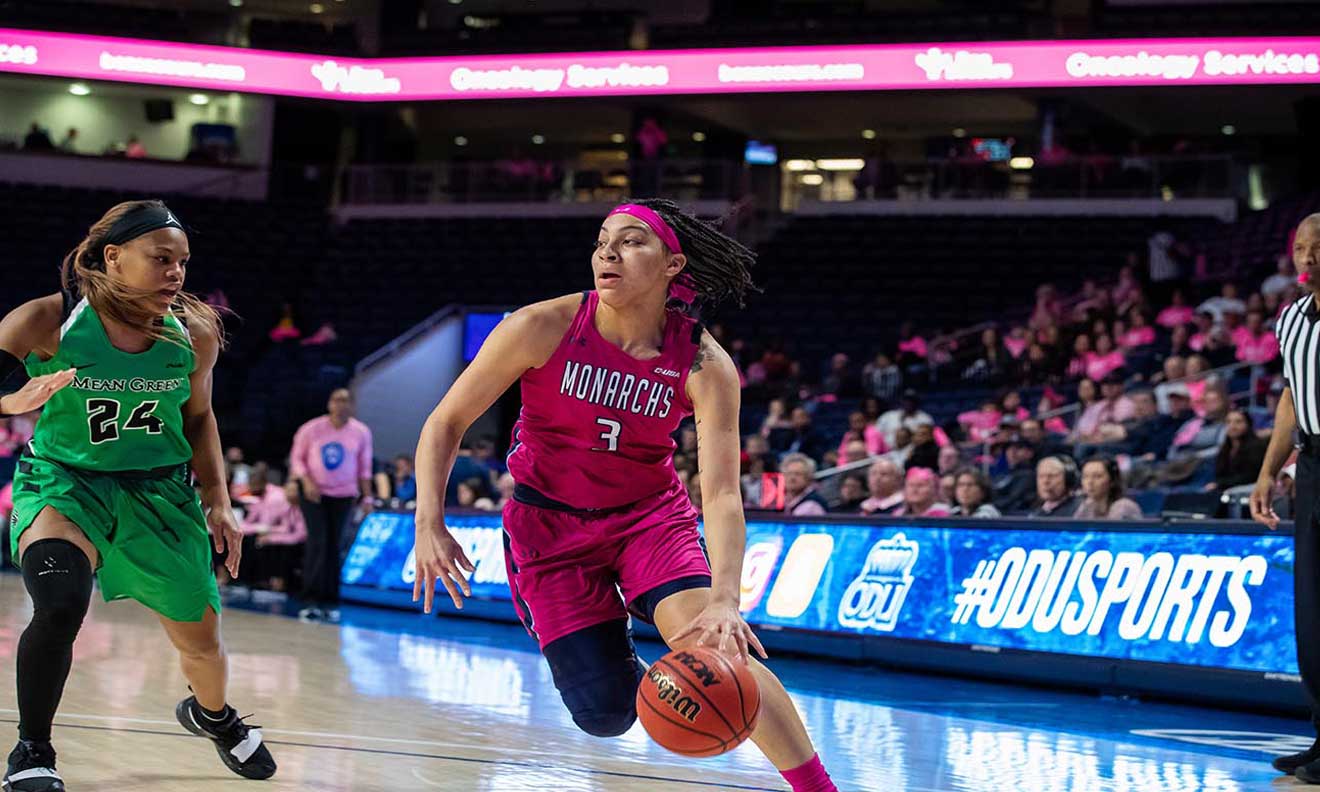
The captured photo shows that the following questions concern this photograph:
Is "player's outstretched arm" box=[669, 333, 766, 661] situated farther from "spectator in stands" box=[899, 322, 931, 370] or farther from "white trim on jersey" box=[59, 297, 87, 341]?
"spectator in stands" box=[899, 322, 931, 370]

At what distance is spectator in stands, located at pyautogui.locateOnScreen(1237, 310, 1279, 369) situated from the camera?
14.5 meters

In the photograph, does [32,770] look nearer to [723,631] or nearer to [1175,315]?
[723,631]

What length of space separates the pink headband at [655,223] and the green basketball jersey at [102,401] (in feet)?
5.34

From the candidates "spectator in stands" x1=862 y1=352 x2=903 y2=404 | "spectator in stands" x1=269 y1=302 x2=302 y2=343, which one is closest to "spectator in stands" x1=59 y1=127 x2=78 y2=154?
"spectator in stands" x1=269 y1=302 x2=302 y2=343

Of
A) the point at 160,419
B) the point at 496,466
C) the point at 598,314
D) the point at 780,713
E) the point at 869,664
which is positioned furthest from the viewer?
the point at 496,466

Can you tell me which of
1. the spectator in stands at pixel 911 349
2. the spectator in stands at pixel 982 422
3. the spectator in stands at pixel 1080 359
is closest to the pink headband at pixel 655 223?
the spectator in stands at pixel 982 422

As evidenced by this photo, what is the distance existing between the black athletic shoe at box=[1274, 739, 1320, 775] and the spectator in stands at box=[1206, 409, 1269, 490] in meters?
4.46

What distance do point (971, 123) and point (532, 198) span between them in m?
8.48

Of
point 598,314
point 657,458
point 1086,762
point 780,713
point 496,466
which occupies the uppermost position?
point 598,314

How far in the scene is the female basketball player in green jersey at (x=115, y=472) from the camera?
480 centimetres

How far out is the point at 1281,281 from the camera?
53.4ft

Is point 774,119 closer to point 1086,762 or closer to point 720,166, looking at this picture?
point 720,166

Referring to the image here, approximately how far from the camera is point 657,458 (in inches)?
181

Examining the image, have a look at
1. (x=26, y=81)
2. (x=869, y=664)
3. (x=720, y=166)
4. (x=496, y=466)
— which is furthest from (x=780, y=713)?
(x=26, y=81)
